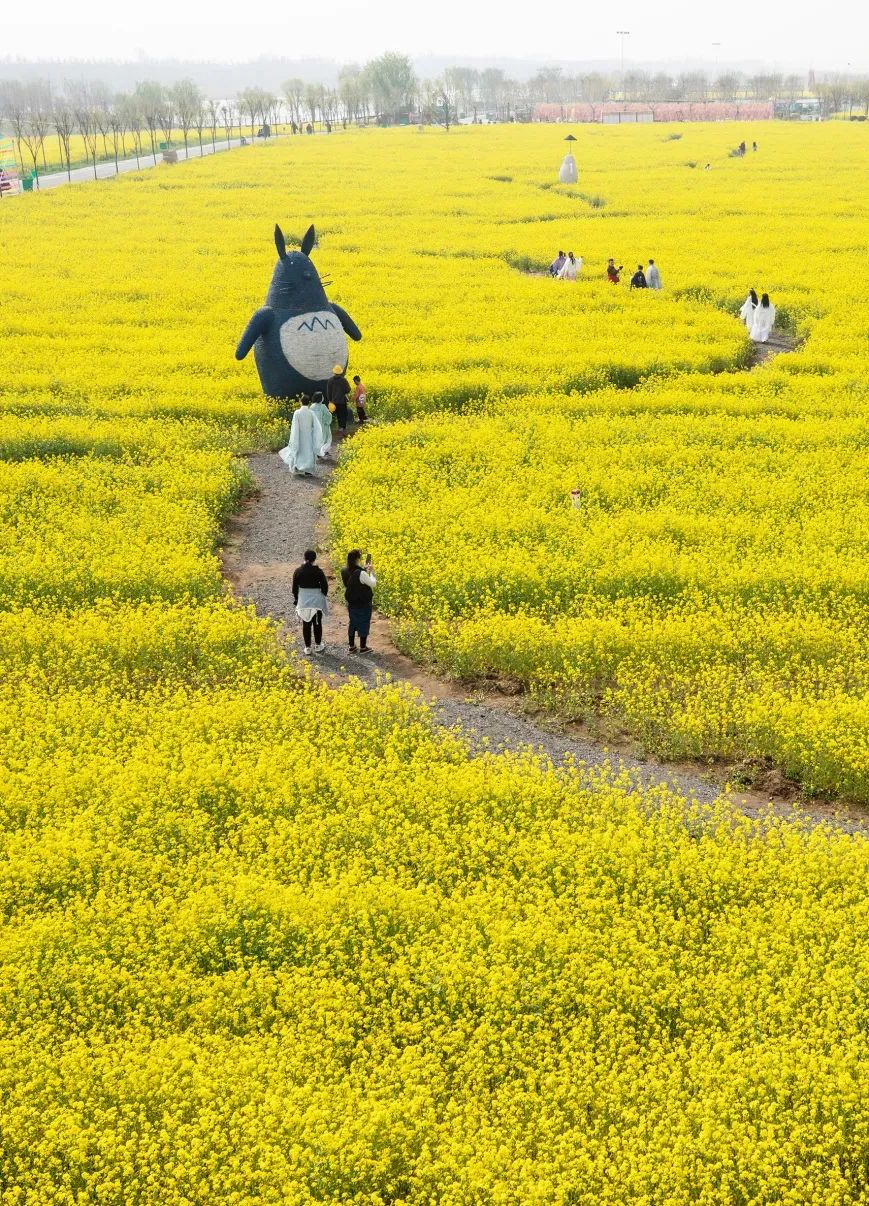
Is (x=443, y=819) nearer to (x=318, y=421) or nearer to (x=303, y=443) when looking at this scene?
(x=303, y=443)

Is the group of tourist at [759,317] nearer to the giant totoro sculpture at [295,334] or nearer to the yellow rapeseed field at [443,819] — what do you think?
the yellow rapeseed field at [443,819]

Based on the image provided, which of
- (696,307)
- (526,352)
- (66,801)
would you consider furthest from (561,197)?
(66,801)

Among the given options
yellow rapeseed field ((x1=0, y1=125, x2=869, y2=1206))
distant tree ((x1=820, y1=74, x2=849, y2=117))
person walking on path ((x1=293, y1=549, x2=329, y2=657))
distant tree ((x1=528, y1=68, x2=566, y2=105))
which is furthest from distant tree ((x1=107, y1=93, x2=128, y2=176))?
distant tree ((x1=820, y1=74, x2=849, y2=117))

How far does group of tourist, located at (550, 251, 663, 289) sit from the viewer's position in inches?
1128

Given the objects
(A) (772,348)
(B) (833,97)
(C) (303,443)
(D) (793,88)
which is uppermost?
(D) (793,88)

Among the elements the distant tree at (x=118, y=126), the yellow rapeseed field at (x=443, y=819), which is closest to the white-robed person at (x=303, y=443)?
the yellow rapeseed field at (x=443, y=819)

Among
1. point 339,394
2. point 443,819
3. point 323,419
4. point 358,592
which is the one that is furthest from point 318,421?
point 443,819

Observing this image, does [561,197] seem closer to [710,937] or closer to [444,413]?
[444,413]

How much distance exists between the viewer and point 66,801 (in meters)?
9.03

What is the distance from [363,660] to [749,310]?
1673 centimetres

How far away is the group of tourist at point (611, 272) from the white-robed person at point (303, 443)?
558 inches

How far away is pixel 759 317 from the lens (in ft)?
80.0

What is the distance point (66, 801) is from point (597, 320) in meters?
19.3

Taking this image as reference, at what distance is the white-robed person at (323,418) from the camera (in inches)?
698
